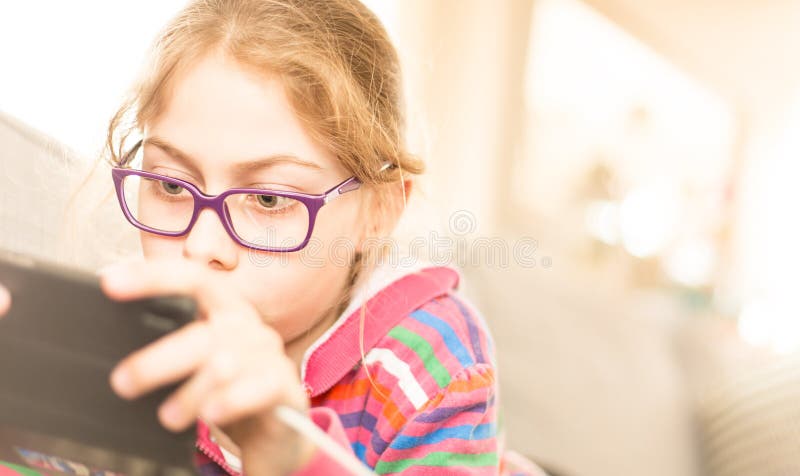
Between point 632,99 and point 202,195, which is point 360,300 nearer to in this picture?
point 202,195

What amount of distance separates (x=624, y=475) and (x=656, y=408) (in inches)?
6.3

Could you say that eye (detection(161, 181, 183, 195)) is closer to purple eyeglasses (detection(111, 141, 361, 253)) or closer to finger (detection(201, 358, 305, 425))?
purple eyeglasses (detection(111, 141, 361, 253))

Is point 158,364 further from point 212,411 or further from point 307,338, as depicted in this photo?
point 307,338

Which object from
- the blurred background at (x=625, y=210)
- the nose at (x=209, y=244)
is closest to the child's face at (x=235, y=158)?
the nose at (x=209, y=244)

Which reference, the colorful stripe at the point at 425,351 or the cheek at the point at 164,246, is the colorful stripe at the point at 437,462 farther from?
the cheek at the point at 164,246

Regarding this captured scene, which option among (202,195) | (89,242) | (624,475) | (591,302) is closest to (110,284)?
(202,195)

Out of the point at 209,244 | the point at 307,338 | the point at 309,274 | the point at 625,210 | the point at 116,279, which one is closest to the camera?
the point at 116,279

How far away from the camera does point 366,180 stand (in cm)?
80

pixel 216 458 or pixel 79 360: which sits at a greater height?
pixel 79 360

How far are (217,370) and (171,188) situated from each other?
1.15 feet

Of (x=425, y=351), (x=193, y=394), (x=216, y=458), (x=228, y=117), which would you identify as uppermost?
(x=228, y=117)

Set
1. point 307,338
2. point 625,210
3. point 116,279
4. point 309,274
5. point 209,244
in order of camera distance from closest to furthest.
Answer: point 116,279, point 209,244, point 309,274, point 307,338, point 625,210

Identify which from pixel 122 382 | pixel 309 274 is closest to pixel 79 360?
pixel 122 382

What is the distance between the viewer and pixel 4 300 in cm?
40
